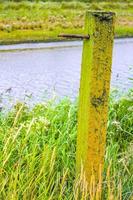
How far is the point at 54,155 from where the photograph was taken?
4.00 metres

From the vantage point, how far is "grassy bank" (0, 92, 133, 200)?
4078 millimetres

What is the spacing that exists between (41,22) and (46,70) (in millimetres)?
23990

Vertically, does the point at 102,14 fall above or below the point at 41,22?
above

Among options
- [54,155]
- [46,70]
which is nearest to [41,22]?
[46,70]

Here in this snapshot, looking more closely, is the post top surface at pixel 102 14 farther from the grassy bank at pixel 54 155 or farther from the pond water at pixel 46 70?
the pond water at pixel 46 70

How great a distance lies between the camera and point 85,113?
4.10 m

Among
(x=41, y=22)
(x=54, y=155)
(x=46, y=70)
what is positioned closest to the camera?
(x=54, y=155)

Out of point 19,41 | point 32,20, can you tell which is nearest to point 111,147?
point 19,41

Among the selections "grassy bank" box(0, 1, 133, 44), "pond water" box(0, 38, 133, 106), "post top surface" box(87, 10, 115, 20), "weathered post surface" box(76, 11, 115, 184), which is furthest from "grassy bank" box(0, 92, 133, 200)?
"grassy bank" box(0, 1, 133, 44)

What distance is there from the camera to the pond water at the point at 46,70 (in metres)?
13.8

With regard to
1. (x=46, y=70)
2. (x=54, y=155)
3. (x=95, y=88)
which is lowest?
(x=46, y=70)

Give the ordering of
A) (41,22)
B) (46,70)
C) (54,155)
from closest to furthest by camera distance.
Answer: (54,155) < (46,70) < (41,22)

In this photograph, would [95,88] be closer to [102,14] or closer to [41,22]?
[102,14]

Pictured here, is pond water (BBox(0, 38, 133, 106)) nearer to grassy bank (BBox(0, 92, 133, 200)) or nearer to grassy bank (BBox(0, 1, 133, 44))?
grassy bank (BBox(0, 92, 133, 200))
